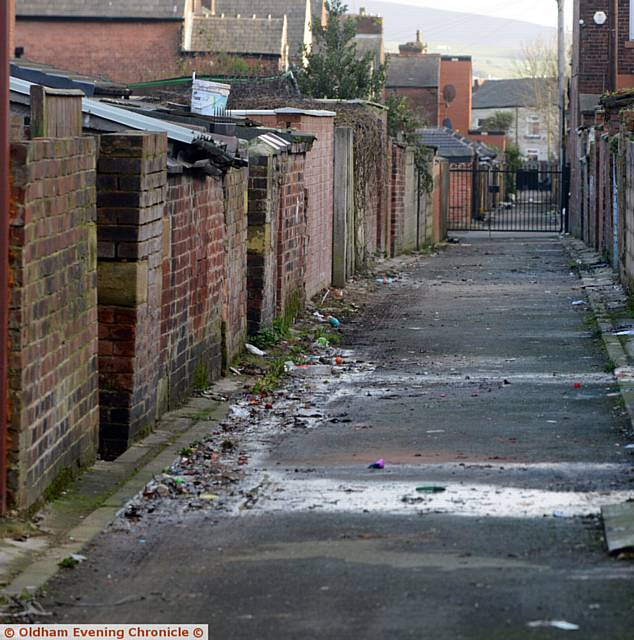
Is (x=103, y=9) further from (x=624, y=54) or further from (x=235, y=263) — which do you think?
(x=235, y=263)

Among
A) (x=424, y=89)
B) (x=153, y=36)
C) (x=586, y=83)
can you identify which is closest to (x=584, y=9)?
(x=586, y=83)

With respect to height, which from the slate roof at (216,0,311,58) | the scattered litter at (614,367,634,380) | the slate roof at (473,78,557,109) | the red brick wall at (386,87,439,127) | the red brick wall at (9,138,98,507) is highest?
the slate roof at (473,78,557,109)

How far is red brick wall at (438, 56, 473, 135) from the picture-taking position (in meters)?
101

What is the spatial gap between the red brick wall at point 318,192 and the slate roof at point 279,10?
35044mm

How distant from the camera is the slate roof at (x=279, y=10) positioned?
189 feet

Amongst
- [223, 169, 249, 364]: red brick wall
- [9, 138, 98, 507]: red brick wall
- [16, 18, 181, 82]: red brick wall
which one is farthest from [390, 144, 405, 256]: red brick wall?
[9, 138, 98, 507]: red brick wall

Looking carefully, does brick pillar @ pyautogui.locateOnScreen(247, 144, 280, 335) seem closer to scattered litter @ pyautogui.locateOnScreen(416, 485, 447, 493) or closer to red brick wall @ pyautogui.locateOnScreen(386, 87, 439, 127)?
scattered litter @ pyautogui.locateOnScreen(416, 485, 447, 493)

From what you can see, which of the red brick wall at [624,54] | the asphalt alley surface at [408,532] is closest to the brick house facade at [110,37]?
the red brick wall at [624,54]

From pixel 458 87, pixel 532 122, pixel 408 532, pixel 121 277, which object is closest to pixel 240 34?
pixel 121 277

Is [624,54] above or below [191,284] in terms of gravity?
above

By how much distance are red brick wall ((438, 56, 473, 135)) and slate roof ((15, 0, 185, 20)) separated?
52403 millimetres

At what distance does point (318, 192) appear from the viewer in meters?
20.7

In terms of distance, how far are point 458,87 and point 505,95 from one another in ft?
74.9

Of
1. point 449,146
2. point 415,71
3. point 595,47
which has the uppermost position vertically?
point 415,71
